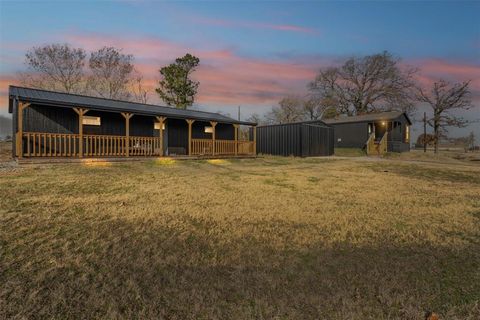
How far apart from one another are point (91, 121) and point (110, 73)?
2436 cm

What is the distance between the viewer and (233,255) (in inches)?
141

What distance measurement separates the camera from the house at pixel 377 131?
28.0 m

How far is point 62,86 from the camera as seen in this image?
106 ft

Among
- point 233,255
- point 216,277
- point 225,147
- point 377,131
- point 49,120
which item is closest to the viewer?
point 216,277

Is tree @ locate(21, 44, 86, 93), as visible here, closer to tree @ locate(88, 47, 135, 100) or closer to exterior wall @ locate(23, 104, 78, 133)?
tree @ locate(88, 47, 135, 100)

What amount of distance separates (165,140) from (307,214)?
45.4 ft

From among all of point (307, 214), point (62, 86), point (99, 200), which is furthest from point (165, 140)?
point (62, 86)

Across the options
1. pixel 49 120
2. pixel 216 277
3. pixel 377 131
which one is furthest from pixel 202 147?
pixel 377 131

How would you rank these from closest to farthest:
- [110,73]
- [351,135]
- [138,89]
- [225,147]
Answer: [225,147]
[351,135]
[110,73]
[138,89]

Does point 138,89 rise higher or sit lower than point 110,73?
lower

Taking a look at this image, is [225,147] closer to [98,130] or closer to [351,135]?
[98,130]

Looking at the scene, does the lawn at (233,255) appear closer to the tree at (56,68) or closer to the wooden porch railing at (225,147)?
the wooden porch railing at (225,147)

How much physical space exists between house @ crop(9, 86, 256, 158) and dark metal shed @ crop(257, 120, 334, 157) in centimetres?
351

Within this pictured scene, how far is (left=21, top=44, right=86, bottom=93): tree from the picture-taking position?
100ft
